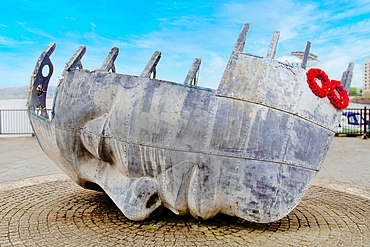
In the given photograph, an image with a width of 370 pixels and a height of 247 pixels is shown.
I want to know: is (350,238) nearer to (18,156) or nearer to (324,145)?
(324,145)

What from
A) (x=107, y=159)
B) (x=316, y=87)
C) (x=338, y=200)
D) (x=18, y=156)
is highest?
(x=316, y=87)

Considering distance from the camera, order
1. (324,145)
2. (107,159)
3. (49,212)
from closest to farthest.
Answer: (324,145) < (107,159) < (49,212)

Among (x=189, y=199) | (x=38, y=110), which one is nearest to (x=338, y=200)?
(x=189, y=199)

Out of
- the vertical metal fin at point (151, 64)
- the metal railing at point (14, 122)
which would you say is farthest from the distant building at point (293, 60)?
the metal railing at point (14, 122)

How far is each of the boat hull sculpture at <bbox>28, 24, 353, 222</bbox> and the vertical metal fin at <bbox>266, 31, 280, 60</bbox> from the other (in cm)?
2

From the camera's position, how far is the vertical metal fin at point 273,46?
4207 mm

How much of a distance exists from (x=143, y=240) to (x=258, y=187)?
5.24ft

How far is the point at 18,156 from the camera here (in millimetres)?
11508

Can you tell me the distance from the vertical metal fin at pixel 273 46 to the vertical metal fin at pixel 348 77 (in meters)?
1.23

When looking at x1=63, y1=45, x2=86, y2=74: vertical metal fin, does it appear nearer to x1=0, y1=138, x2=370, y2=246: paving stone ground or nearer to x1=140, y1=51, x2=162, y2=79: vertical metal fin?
x1=140, y1=51, x2=162, y2=79: vertical metal fin

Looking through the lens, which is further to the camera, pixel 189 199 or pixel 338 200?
pixel 338 200

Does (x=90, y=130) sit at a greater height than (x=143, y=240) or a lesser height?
greater

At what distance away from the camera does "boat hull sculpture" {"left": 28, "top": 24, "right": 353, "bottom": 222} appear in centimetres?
401

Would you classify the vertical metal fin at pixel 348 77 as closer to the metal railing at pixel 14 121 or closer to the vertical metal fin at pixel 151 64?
the vertical metal fin at pixel 151 64
